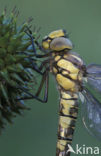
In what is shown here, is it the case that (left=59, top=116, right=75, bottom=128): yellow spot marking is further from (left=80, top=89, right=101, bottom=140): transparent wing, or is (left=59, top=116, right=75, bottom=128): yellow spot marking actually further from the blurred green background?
the blurred green background

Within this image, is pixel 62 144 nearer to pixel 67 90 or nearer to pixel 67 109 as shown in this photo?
pixel 67 109

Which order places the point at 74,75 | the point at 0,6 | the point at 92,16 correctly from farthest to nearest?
the point at 92,16 → the point at 0,6 → the point at 74,75

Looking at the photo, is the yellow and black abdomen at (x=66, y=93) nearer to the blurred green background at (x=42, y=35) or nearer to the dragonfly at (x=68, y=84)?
the dragonfly at (x=68, y=84)

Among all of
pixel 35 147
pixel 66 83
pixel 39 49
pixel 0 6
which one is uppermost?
pixel 0 6

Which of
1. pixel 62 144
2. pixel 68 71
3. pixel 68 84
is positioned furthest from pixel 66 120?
pixel 68 71

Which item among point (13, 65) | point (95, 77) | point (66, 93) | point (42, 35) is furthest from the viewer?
point (42, 35)

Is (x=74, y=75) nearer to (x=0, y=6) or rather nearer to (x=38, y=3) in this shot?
(x=0, y=6)

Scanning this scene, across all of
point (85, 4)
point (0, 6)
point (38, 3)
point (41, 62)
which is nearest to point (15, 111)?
point (41, 62)
